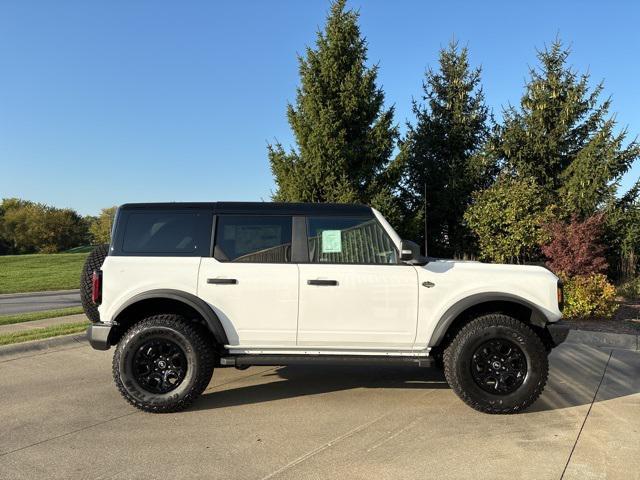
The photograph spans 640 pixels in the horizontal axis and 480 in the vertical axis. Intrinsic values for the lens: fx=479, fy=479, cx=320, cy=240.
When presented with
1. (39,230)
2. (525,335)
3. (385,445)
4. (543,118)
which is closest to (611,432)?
(525,335)

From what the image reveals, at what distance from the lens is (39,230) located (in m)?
60.5

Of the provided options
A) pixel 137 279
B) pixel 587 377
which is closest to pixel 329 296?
pixel 137 279

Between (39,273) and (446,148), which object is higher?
(446,148)

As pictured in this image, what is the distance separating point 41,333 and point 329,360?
5.26 meters

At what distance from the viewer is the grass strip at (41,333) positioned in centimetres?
686

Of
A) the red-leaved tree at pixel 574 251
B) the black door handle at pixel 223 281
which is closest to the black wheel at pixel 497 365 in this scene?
the black door handle at pixel 223 281

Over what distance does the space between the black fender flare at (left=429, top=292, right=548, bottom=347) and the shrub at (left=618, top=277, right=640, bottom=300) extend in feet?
28.4

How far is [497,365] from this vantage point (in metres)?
4.32

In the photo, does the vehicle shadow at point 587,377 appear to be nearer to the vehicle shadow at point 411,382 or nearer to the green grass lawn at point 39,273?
the vehicle shadow at point 411,382

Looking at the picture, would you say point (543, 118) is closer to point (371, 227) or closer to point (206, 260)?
point (371, 227)

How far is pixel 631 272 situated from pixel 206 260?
12.6 meters

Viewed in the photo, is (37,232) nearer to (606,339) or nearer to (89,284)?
(89,284)

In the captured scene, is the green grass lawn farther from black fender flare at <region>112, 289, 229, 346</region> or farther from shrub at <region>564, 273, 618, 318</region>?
shrub at <region>564, 273, 618, 318</region>

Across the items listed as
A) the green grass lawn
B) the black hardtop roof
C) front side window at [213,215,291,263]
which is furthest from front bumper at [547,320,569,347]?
the green grass lawn
